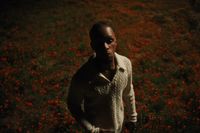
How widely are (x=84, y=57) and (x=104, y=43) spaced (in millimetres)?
7268

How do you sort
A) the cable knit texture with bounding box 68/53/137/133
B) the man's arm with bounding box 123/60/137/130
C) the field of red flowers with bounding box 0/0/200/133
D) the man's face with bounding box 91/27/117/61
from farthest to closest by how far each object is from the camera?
the field of red flowers with bounding box 0/0/200/133
the man's arm with bounding box 123/60/137/130
the cable knit texture with bounding box 68/53/137/133
the man's face with bounding box 91/27/117/61

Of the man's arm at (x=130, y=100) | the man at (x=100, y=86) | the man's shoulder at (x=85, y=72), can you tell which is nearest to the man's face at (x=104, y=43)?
the man at (x=100, y=86)

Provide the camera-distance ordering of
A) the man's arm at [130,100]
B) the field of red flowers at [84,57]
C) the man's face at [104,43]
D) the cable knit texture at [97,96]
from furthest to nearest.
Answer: the field of red flowers at [84,57] → the man's arm at [130,100] → the cable knit texture at [97,96] → the man's face at [104,43]

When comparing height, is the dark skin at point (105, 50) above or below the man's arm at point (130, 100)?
above

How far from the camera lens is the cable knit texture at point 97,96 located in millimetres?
2648

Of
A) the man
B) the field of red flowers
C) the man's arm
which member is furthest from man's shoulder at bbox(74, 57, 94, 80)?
the field of red flowers

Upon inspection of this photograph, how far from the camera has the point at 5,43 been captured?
10.9m

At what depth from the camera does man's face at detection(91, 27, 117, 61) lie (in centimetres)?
254

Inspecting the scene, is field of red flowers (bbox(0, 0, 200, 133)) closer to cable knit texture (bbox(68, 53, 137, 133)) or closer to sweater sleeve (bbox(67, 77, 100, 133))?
cable knit texture (bbox(68, 53, 137, 133))

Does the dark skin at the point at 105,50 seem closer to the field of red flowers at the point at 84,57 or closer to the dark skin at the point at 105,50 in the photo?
the dark skin at the point at 105,50

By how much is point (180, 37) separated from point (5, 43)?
7657mm

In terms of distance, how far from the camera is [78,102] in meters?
2.77

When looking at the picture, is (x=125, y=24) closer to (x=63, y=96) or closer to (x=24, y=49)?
(x=24, y=49)

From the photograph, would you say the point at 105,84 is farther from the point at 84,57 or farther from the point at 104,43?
the point at 84,57
